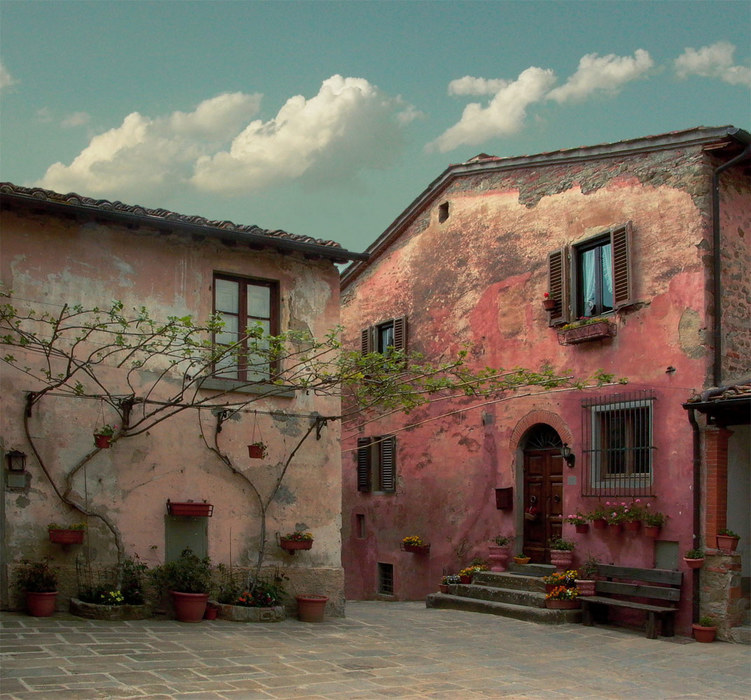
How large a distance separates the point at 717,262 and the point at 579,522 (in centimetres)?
442

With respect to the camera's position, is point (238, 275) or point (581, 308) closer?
point (238, 275)

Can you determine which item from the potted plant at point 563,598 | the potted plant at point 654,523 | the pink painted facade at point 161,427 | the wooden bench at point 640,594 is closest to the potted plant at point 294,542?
the pink painted facade at point 161,427

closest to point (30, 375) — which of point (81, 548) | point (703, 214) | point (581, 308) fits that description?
point (81, 548)

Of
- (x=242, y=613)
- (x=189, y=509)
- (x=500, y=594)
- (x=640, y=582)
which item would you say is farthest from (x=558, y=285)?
(x=242, y=613)

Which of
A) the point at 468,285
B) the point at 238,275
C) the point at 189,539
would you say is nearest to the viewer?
the point at 189,539

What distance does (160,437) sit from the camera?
38.3ft

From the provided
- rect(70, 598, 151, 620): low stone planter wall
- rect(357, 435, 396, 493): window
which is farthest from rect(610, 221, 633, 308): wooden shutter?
rect(70, 598, 151, 620): low stone planter wall

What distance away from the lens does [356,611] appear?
559 inches

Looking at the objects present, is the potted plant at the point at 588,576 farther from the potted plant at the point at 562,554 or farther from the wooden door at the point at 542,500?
→ the wooden door at the point at 542,500

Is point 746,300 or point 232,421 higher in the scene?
point 746,300

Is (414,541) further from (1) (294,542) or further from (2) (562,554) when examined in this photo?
(1) (294,542)

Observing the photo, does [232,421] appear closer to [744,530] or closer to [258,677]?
[258,677]

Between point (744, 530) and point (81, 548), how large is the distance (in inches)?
349

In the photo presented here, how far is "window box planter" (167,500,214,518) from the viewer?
1149 cm
